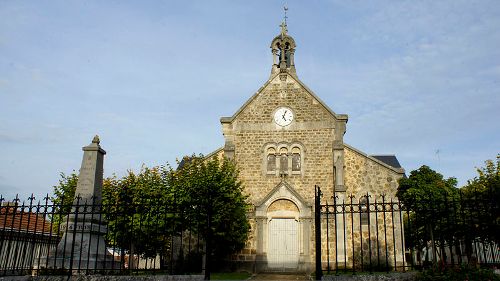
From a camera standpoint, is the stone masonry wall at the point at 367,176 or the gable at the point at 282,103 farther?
the gable at the point at 282,103

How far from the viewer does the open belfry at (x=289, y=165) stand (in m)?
22.9

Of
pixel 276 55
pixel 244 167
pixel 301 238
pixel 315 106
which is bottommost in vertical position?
pixel 301 238

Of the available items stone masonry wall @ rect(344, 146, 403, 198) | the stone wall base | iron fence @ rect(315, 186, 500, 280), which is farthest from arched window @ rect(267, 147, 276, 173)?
the stone wall base

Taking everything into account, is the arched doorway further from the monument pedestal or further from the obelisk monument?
the obelisk monument

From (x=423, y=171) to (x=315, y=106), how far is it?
28.5 m

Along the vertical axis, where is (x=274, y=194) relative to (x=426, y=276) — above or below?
above

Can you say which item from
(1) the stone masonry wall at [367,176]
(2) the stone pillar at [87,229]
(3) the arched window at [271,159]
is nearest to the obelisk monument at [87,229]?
(2) the stone pillar at [87,229]

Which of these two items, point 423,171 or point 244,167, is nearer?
point 244,167

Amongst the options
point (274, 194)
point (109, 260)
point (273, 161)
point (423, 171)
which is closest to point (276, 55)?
point (273, 161)

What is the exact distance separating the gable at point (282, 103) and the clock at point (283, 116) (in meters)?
0.26

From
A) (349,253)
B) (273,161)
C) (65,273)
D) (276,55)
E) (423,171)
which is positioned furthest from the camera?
(423,171)

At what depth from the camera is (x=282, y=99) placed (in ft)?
84.0

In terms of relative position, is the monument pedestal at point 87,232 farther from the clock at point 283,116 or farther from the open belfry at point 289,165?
the clock at point 283,116

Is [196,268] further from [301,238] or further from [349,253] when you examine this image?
[349,253]
